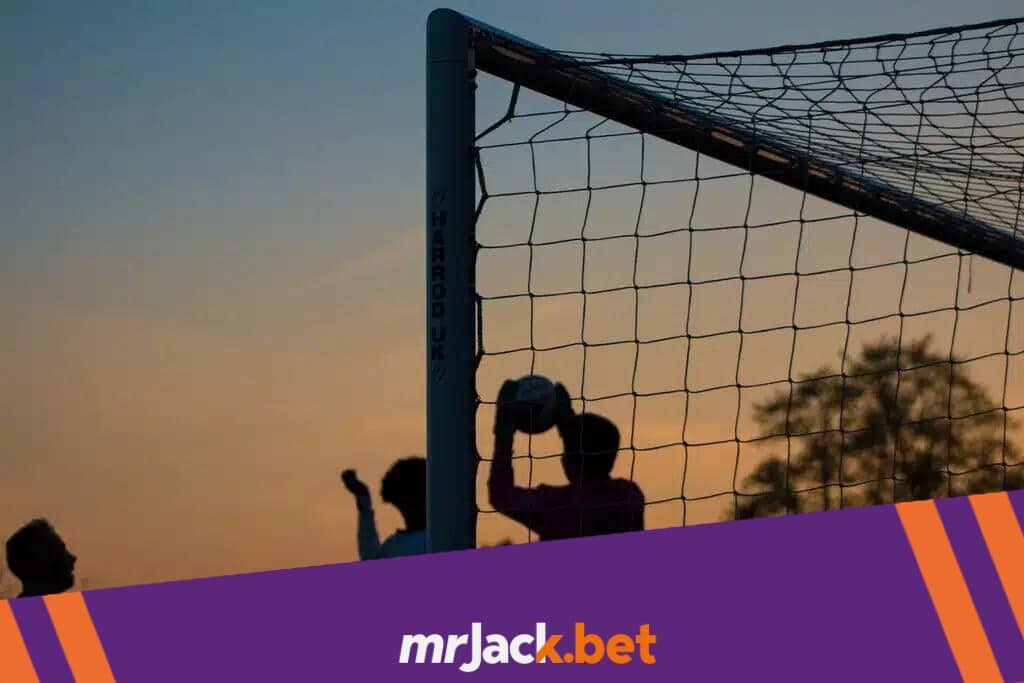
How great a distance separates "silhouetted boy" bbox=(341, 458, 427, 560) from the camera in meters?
4.69

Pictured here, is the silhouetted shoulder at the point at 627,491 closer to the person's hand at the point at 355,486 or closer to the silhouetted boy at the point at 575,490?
the silhouetted boy at the point at 575,490

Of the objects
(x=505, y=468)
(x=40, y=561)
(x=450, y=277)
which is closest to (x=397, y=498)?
(x=505, y=468)

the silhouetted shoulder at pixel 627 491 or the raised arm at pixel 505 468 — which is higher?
the raised arm at pixel 505 468

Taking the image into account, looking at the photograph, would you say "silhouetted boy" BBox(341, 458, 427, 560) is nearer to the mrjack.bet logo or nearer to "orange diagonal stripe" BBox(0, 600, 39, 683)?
the mrjack.bet logo

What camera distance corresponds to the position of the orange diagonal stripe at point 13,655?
14.7 feet

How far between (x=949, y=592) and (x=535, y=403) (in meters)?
1.37

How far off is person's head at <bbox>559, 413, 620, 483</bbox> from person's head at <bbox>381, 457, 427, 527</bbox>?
22.2 inches

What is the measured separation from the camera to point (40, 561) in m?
4.95

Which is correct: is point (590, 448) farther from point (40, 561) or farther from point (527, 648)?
point (40, 561)

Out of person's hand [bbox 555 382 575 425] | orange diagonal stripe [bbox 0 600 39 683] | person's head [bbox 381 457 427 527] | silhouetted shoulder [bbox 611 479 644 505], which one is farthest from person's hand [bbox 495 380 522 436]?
orange diagonal stripe [bbox 0 600 39 683]

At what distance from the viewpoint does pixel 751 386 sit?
15.8ft

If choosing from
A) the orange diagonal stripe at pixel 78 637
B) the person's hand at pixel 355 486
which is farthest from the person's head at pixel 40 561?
the person's hand at pixel 355 486

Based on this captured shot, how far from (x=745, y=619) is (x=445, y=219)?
5.11ft

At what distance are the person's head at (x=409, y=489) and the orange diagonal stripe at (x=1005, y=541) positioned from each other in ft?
5.91
